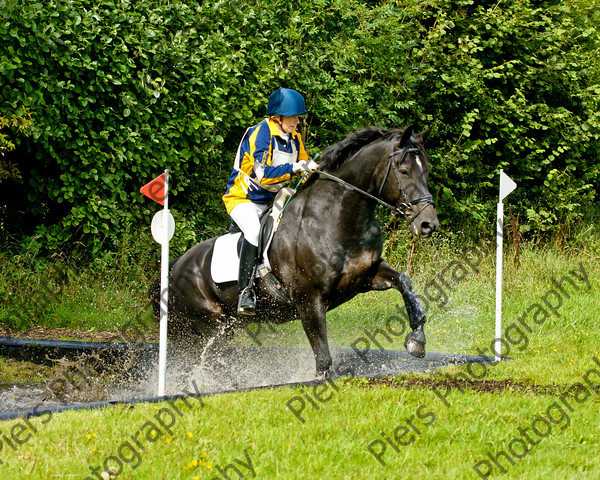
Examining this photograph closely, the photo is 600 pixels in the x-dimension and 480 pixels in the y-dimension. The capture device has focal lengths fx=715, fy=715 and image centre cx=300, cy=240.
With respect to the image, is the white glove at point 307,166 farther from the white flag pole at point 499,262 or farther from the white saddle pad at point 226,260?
the white flag pole at point 499,262

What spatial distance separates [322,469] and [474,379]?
2572 mm

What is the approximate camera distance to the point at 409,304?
593cm

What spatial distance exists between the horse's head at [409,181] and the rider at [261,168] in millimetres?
617

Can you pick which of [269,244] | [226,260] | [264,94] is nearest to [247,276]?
[269,244]

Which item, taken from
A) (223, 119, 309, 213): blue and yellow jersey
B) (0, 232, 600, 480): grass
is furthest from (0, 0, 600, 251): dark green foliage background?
(0, 232, 600, 480): grass

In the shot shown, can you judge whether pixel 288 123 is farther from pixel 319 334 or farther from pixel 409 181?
pixel 319 334

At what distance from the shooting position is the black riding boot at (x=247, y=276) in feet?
20.9

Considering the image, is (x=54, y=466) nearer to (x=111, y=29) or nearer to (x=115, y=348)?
(x=115, y=348)

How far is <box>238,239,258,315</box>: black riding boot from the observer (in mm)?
6375

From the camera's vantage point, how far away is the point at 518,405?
16.2ft

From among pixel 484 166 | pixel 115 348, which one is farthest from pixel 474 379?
pixel 484 166

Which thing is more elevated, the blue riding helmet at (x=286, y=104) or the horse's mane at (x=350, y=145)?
the blue riding helmet at (x=286, y=104)

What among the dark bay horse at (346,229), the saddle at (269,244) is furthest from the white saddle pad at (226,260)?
the dark bay horse at (346,229)

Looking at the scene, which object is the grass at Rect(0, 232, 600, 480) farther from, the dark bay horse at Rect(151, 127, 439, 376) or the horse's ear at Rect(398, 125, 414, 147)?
the horse's ear at Rect(398, 125, 414, 147)
